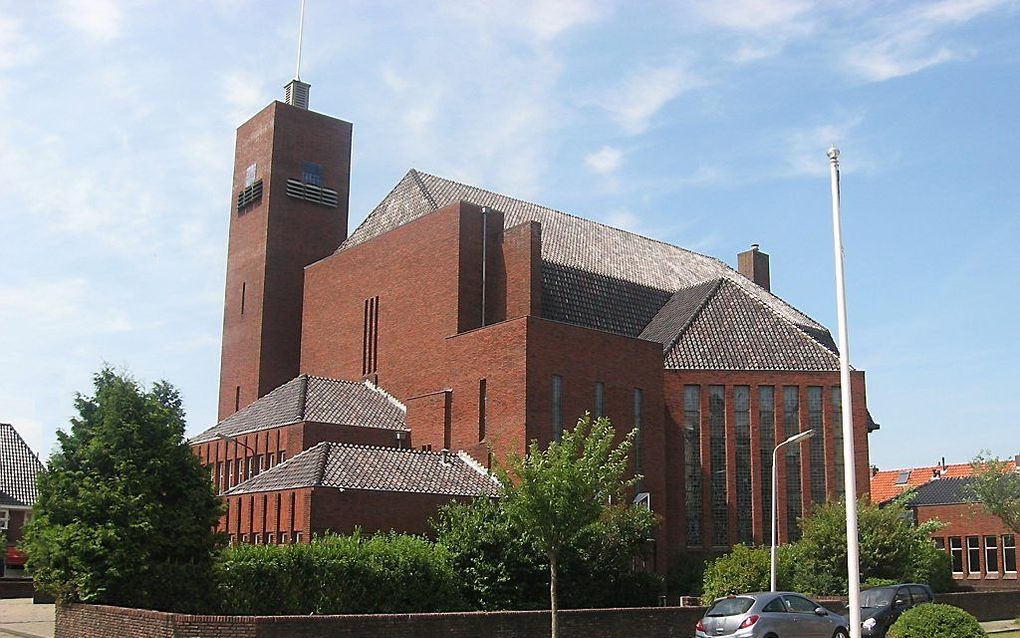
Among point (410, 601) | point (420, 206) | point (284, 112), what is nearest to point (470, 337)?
point (420, 206)

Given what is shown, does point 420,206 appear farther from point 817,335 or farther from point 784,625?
point 784,625

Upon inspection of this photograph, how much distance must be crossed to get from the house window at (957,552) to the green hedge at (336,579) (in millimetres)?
33738

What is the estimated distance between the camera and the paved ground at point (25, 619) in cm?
2607

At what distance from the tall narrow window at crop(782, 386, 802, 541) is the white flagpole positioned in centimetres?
2503

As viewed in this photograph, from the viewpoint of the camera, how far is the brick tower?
50750 millimetres

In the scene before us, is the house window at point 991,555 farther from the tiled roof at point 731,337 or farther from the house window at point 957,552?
the tiled roof at point 731,337

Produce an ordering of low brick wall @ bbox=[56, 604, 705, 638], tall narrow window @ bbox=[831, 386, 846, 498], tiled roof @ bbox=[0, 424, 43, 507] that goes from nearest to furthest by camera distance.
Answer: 1. low brick wall @ bbox=[56, 604, 705, 638]
2. tall narrow window @ bbox=[831, 386, 846, 498]
3. tiled roof @ bbox=[0, 424, 43, 507]

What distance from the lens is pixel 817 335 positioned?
182 ft

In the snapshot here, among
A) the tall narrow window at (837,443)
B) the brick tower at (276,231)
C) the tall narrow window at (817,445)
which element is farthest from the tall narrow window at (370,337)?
the tall narrow window at (837,443)

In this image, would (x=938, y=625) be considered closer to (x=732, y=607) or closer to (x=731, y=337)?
(x=732, y=607)

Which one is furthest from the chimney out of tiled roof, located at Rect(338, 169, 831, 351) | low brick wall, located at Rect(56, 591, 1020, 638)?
low brick wall, located at Rect(56, 591, 1020, 638)

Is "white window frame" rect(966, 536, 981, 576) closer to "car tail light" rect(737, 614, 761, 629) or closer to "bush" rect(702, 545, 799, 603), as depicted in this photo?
"bush" rect(702, 545, 799, 603)

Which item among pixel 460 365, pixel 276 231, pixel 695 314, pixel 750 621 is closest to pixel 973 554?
pixel 695 314

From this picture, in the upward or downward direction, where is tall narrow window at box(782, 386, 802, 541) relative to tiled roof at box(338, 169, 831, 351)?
downward
